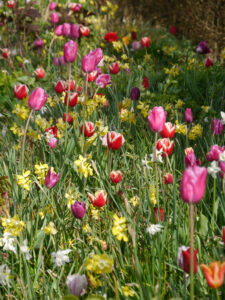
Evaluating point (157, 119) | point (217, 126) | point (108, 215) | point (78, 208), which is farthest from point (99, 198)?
point (217, 126)

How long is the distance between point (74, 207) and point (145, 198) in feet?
1.40

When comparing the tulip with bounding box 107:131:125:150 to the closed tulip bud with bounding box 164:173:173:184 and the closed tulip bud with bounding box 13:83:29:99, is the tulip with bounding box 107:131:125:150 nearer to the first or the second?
the closed tulip bud with bounding box 164:173:173:184

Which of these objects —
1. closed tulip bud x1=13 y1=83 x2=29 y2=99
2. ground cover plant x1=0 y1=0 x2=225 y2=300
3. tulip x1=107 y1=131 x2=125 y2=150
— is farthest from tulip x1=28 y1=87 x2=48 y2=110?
closed tulip bud x1=13 y1=83 x2=29 y2=99

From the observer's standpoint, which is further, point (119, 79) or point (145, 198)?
point (119, 79)

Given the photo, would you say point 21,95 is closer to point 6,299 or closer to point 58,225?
point 58,225

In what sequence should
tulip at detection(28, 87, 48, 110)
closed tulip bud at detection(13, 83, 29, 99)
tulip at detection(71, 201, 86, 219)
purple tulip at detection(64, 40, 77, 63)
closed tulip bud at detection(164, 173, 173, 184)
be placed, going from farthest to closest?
closed tulip bud at detection(13, 83, 29, 99), purple tulip at detection(64, 40, 77, 63), tulip at detection(28, 87, 48, 110), closed tulip bud at detection(164, 173, 173, 184), tulip at detection(71, 201, 86, 219)

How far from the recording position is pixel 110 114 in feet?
9.37

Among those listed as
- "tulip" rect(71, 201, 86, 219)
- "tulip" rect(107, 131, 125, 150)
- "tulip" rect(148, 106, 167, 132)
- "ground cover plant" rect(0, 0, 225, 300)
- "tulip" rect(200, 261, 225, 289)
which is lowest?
"ground cover plant" rect(0, 0, 225, 300)

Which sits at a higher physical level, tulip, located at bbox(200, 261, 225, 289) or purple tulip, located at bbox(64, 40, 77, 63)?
purple tulip, located at bbox(64, 40, 77, 63)

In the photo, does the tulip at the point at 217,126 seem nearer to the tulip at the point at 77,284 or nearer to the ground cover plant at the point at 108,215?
the ground cover plant at the point at 108,215

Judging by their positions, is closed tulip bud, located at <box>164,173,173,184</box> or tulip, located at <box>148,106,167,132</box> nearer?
tulip, located at <box>148,106,167,132</box>

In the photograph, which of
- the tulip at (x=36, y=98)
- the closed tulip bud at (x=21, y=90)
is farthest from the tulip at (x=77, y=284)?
the closed tulip bud at (x=21, y=90)

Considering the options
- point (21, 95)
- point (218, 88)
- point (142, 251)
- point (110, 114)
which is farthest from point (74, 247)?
point (218, 88)

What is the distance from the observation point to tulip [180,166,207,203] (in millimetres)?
879
